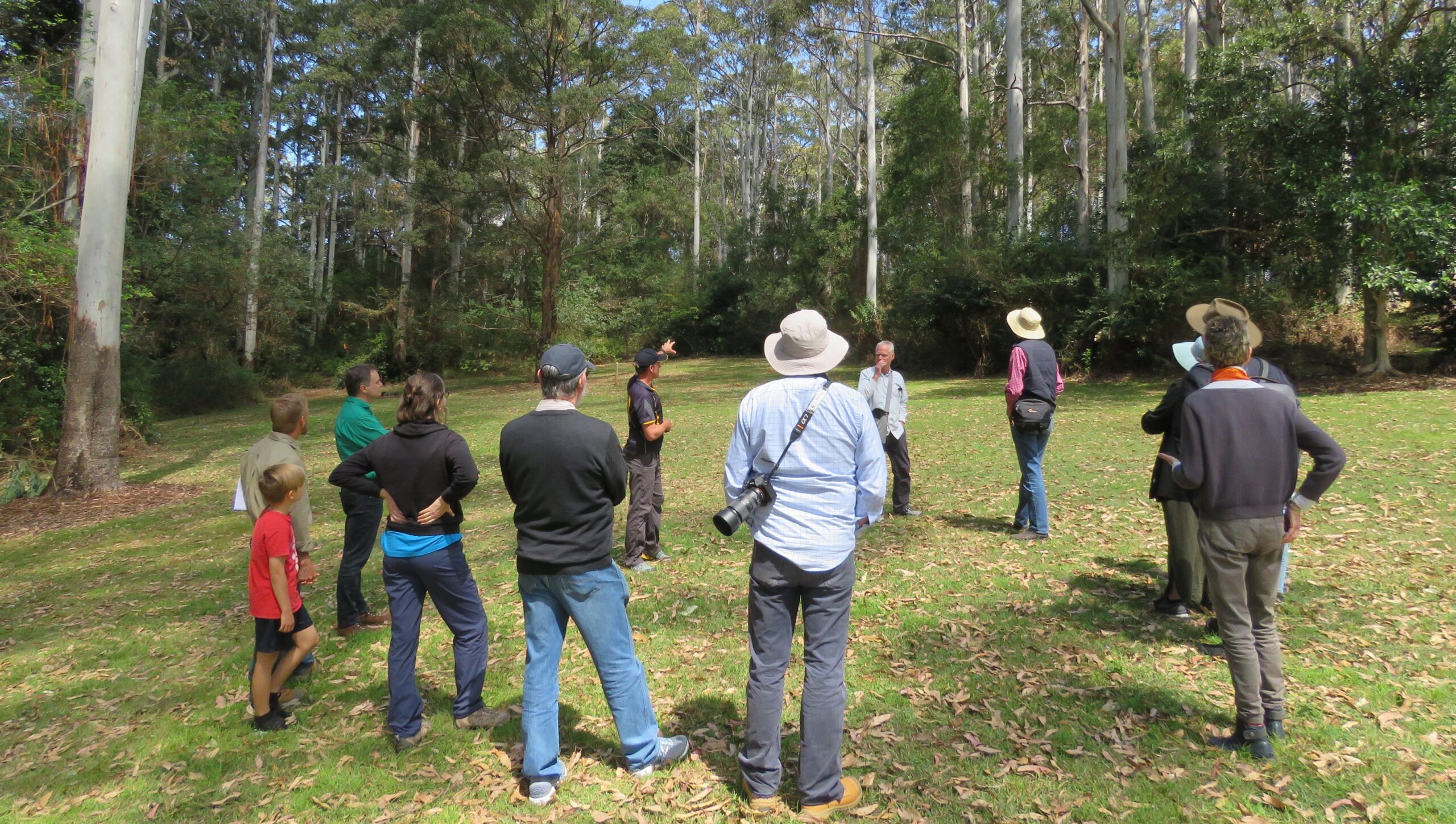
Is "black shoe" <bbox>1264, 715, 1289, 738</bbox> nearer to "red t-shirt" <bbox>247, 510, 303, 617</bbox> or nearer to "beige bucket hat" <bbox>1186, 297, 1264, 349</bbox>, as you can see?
"beige bucket hat" <bbox>1186, 297, 1264, 349</bbox>

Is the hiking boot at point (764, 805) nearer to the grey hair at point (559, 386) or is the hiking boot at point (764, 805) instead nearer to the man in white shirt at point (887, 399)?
the grey hair at point (559, 386)

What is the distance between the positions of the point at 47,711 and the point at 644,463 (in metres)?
4.44

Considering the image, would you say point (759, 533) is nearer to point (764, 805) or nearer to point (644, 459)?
point (764, 805)

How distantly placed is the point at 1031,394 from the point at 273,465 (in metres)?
6.11

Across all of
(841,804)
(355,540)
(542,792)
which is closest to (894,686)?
(841,804)

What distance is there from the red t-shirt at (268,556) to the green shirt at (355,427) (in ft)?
4.09

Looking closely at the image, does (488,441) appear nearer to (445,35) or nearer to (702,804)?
(702,804)

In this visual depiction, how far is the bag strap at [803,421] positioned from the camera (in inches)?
135

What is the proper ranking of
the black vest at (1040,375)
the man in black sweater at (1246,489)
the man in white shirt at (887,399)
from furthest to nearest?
1. the man in white shirt at (887,399)
2. the black vest at (1040,375)
3. the man in black sweater at (1246,489)

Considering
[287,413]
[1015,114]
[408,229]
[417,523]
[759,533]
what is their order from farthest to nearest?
[408,229]
[1015,114]
[287,413]
[417,523]
[759,533]

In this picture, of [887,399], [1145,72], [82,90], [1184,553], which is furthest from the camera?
[1145,72]

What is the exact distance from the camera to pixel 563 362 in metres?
3.76

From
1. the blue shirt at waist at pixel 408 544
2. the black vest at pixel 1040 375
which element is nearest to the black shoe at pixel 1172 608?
the black vest at pixel 1040 375

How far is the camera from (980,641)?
5.52 m
